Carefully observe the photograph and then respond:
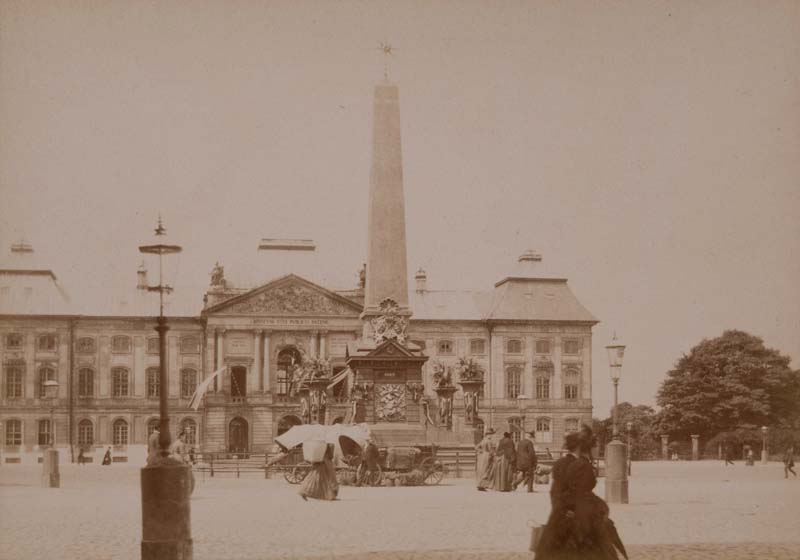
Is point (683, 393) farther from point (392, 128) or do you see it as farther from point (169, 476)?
point (169, 476)

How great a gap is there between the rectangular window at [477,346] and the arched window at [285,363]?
10.3 meters

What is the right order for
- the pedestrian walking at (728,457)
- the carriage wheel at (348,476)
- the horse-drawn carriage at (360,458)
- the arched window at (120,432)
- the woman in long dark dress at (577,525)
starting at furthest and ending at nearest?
the arched window at (120,432), the pedestrian walking at (728,457), the carriage wheel at (348,476), the horse-drawn carriage at (360,458), the woman in long dark dress at (577,525)

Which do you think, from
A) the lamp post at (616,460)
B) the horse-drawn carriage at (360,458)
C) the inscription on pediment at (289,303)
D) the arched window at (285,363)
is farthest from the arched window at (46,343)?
the lamp post at (616,460)

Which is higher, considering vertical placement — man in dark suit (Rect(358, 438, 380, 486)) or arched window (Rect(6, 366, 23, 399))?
arched window (Rect(6, 366, 23, 399))

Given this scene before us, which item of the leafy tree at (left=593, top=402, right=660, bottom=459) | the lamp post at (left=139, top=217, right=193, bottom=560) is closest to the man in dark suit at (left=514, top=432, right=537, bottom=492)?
the lamp post at (left=139, top=217, right=193, bottom=560)

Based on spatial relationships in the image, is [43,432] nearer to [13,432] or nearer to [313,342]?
[13,432]

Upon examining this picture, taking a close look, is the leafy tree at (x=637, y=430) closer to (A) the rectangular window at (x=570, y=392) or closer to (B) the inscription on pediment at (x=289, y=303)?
(A) the rectangular window at (x=570, y=392)

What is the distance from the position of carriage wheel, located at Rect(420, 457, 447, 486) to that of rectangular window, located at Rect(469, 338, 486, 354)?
163 feet

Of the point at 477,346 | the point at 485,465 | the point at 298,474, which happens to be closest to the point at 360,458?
the point at 485,465

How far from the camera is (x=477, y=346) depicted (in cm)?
8025

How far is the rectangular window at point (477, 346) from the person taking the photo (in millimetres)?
80125

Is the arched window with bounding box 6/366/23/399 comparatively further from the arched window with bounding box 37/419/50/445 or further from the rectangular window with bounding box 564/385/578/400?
the rectangular window with bounding box 564/385/578/400

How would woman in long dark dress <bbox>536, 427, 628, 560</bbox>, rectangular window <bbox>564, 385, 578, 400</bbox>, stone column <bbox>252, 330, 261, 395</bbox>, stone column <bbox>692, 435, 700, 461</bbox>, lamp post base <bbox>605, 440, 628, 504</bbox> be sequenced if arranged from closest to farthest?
woman in long dark dress <bbox>536, 427, 628, 560</bbox> < lamp post base <bbox>605, 440, 628, 504</bbox> < stone column <bbox>692, 435, 700, 461</bbox> < stone column <bbox>252, 330, 261, 395</bbox> < rectangular window <bbox>564, 385, 578, 400</bbox>

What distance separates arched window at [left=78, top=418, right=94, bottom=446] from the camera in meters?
76.3
